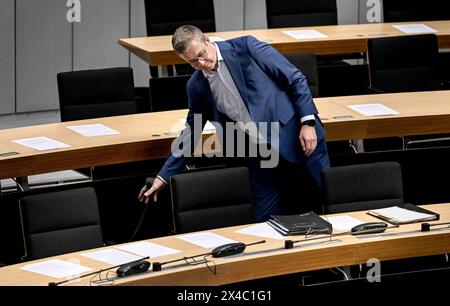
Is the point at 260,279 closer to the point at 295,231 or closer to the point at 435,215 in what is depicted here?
the point at 295,231

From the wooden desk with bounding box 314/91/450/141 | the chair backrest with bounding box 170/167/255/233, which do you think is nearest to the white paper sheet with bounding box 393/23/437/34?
the wooden desk with bounding box 314/91/450/141

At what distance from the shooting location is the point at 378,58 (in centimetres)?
750

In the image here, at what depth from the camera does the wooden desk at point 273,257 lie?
4453 mm

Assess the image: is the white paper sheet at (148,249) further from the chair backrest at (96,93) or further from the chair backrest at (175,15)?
the chair backrest at (175,15)

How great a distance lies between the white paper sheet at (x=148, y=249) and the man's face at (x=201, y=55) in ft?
3.13

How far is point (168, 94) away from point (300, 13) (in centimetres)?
241

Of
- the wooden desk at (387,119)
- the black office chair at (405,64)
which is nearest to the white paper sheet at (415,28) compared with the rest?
the black office chair at (405,64)

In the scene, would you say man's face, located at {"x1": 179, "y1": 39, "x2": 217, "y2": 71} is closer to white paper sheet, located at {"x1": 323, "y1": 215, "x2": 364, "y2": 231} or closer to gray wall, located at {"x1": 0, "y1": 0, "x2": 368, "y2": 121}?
white paper sheet, located at {"x1": 323, "y1": 215, "x2": 364, "y2": 231}

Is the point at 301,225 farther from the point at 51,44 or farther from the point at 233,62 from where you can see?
the point at 51,44

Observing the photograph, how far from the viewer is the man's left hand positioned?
545 cm

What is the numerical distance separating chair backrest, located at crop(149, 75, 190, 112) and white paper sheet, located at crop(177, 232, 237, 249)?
201 centimetres

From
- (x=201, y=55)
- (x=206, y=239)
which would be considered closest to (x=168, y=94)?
(x=201, y=55)

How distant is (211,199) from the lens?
208 inches
